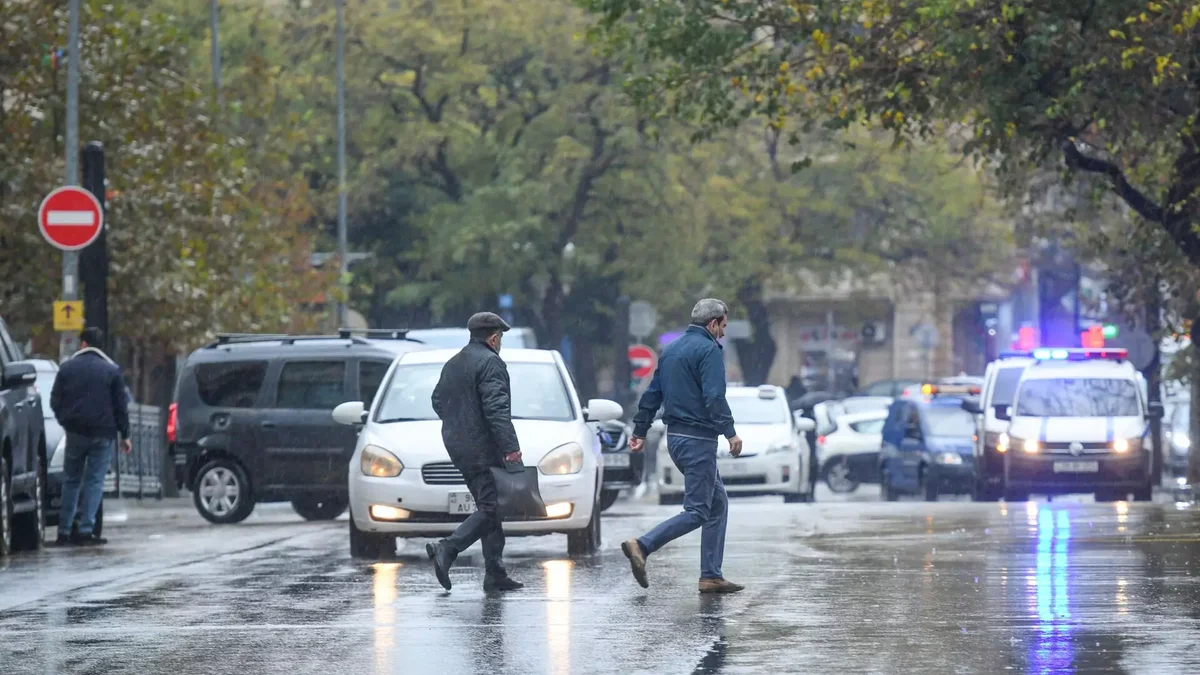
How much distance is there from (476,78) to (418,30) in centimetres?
163

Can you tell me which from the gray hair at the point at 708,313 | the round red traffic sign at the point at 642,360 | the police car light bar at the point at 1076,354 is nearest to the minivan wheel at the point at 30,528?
the gray hair at the point at 708,313

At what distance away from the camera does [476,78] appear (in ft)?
163

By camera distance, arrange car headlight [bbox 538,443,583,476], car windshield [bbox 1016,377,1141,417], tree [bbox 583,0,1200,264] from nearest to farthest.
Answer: car headlight [bbox 538,443,583,476]
tree [bbox 583,0,1200,264]
car windshield [bbox 1016,377,1141,417]

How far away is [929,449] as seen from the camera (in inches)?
1351

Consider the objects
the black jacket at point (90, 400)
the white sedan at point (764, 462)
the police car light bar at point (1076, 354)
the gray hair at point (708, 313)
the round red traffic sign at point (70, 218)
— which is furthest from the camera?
the white sedan at point (764, 462)

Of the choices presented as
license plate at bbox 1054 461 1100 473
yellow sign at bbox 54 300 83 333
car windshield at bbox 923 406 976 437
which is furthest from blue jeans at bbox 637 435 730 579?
car windshield at bbox 923 406 976 437

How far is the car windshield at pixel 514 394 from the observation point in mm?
17828

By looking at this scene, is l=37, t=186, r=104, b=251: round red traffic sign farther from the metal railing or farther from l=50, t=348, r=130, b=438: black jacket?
the metal railing

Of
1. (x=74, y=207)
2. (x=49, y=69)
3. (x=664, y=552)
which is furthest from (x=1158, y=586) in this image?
(x=49, y=69)

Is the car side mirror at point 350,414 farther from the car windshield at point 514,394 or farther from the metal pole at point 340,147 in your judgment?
the metal pole at point 340,147

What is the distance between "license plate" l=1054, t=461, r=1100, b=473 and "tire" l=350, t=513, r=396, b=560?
12.9 meters

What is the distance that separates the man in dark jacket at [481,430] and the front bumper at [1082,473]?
1543 centimetres

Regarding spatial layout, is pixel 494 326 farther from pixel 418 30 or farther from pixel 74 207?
pixel 418 30

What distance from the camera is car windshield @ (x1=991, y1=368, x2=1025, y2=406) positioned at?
30391 mm
